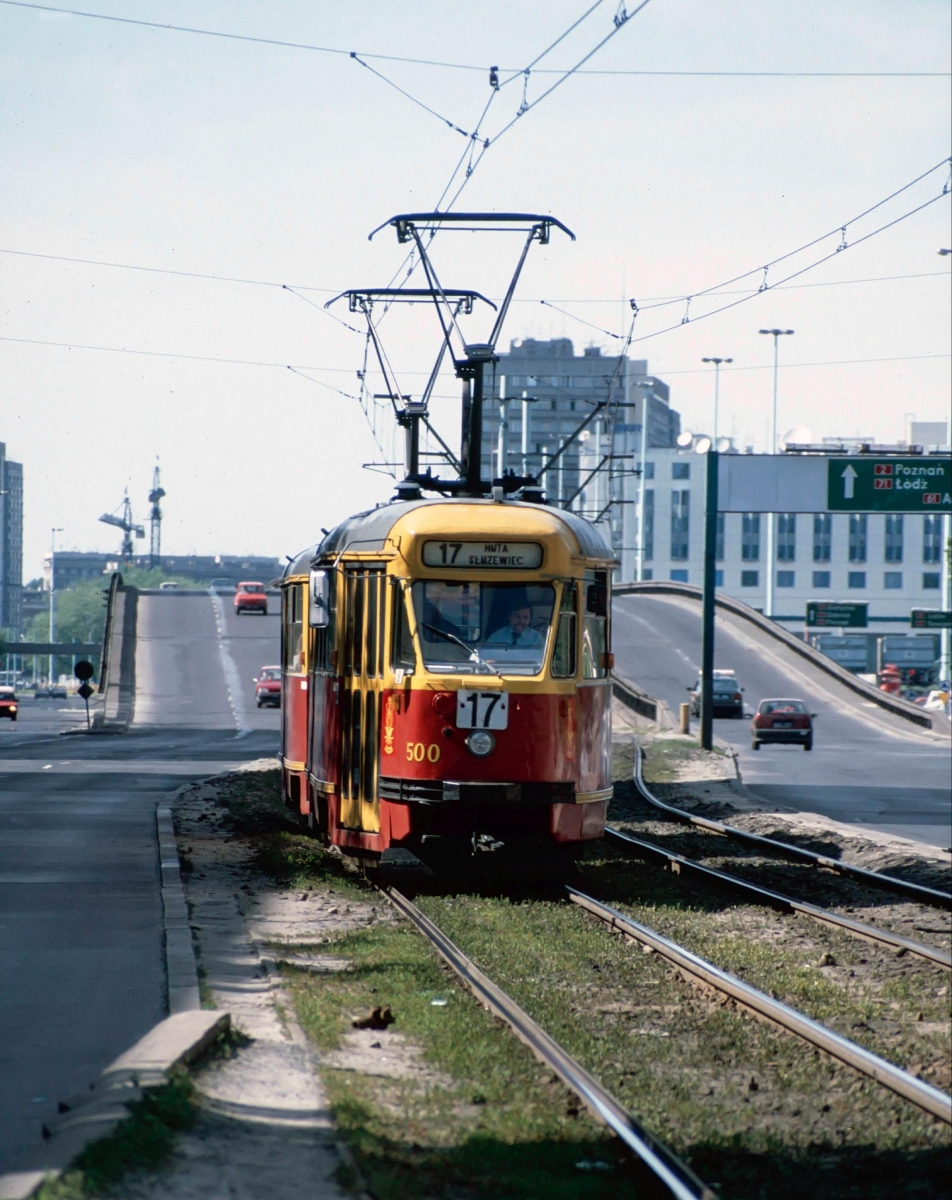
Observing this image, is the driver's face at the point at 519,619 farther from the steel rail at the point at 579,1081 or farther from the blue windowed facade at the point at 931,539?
the blue windowed facade at the point at 931,539

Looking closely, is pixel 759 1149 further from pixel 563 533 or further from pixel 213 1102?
pixel 563 533

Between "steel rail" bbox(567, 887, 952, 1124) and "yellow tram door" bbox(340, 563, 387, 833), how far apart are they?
2579 millimetres

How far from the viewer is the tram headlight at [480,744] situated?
42.8 ft

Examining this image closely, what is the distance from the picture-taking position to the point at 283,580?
18.8m

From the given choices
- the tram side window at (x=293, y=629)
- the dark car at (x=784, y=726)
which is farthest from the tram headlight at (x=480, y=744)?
the dark car at (x=784, y=726)

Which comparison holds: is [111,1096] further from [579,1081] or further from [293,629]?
[293,629]

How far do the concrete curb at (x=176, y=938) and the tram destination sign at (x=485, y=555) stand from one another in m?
3.37

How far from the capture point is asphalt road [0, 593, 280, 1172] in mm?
7750

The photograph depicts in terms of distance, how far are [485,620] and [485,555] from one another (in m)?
0.54

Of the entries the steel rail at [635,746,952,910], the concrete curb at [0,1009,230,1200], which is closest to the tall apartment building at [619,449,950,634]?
the steel rail at [635,746,952,910]

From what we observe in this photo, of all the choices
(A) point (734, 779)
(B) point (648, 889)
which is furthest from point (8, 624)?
(B) point (648, 889)

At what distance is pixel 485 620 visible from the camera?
13516 mm

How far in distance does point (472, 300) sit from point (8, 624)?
16693 centimetres

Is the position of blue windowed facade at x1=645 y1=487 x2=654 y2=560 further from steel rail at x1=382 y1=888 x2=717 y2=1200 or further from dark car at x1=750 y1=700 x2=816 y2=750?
steel rail at x1=382 y1=888 x2=717 y2=1200
